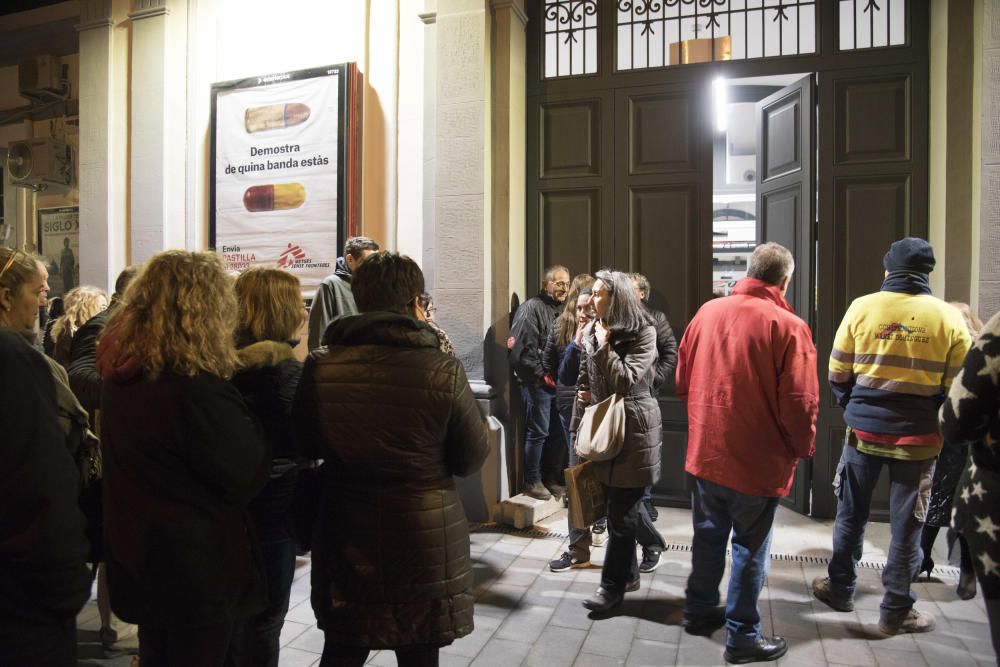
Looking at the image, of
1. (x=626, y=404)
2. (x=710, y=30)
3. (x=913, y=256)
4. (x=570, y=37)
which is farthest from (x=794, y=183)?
(x=626, y=404)

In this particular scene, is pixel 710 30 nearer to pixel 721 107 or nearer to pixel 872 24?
pixel 872 24

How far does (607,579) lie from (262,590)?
7.41 ft

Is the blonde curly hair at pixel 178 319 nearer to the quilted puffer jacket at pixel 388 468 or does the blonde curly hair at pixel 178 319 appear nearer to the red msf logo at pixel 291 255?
the quilted puffer jacket at pixel 388 468

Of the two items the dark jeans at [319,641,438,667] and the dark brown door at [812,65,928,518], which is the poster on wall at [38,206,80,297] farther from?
the dark brown door at [812,65,928,518]

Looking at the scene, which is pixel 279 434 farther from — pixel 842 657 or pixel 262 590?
pixel 842 657

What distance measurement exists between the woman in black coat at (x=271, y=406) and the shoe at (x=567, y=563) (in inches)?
89.9

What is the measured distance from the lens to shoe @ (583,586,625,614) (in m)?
3.96

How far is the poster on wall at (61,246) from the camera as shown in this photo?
351 inches

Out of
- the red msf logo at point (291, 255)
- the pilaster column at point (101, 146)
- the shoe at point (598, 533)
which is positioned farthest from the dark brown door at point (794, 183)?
the pilaster column at point (101, 146)

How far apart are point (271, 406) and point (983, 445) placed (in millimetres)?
2231

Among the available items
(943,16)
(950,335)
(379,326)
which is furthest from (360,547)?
(943,16)

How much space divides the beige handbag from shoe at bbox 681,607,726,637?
92cm

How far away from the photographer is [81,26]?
7.39m

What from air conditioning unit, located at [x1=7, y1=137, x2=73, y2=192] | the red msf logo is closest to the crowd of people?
the red msf logo
